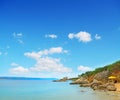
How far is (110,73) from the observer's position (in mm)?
61750

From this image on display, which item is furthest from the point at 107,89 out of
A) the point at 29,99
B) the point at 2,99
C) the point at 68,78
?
the point at 68,78

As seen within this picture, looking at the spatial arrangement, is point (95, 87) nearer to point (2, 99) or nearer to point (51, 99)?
point (51, 99)

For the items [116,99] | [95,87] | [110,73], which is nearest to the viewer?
[116,99]

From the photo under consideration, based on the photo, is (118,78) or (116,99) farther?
(118,78)

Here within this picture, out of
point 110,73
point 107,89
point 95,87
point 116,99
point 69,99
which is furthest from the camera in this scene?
point 110,73

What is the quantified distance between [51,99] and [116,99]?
8276 mm

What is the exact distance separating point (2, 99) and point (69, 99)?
876 cm

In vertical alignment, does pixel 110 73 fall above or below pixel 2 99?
above

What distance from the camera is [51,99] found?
32250 mm

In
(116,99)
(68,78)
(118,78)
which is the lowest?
(116,99)

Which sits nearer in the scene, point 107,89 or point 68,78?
point 107,89

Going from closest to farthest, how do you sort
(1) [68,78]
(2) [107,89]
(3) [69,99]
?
(3) [69,99] < (2) [107,89] < (1) [68,78]

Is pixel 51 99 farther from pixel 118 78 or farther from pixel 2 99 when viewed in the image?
pixel 118 78

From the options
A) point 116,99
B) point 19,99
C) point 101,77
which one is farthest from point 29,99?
point 101,77
